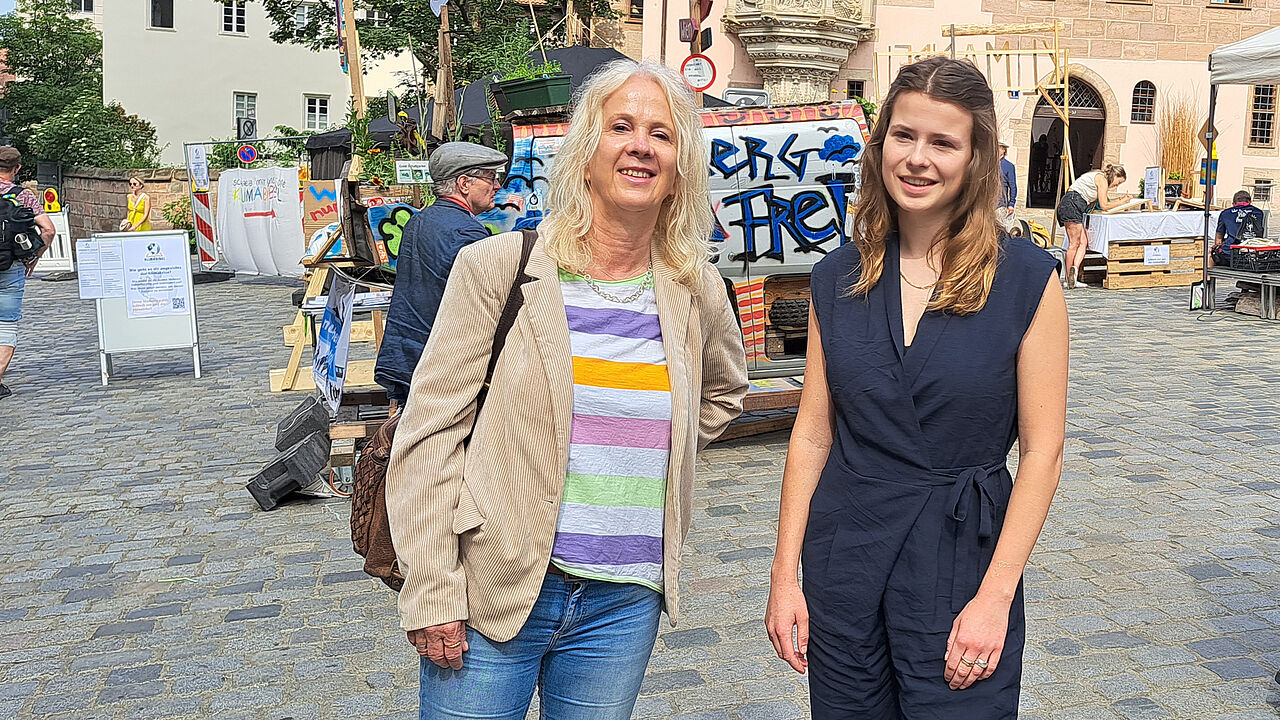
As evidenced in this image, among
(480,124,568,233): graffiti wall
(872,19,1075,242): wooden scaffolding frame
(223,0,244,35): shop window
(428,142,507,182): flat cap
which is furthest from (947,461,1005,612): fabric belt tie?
(223,0,244,35): shop window

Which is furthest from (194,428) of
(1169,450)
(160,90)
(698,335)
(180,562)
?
(160,90)

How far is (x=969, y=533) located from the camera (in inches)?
88.4

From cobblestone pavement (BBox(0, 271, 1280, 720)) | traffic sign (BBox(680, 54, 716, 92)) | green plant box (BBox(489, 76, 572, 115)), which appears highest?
traffic sign (BBox(680, 54, 716, 92))

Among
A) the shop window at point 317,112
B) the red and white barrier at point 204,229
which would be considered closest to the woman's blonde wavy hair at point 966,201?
the red and white barrier at point 204,229

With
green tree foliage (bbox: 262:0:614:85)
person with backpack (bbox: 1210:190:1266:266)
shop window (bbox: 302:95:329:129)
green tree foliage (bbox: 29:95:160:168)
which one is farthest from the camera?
shop window (bbox: 302:95:329:129)

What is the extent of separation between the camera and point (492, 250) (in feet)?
7.72

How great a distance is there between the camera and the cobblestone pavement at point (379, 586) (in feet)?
13.7

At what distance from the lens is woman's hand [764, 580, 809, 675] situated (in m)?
2.42

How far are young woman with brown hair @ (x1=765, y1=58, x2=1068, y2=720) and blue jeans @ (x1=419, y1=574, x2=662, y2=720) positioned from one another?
14.6 inches

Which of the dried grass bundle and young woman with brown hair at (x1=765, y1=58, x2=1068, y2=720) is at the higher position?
the dried grass bundle

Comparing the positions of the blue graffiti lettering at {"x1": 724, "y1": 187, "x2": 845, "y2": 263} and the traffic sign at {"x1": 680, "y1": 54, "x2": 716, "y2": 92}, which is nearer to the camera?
the blue graffiti lettering at {"x1": 724, "y1": 187, "x2": 845, "y2": 263}

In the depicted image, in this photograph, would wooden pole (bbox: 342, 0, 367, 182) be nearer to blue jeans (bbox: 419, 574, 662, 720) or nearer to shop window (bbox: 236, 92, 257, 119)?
blue jeans (bbox: 419, 574, 662, 720)

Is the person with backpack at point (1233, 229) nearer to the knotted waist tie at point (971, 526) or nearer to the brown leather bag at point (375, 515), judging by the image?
the knotted waist tie at point (971, 526)

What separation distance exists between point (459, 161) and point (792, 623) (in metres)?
4.13
